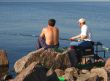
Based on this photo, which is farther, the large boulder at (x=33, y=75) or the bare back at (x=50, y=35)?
the bare back at (x=50, y=35)

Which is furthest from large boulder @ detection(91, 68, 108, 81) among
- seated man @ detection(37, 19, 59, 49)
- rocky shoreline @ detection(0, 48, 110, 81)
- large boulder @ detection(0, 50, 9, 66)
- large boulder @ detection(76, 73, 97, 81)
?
large boulder @ detection(0, 50, 9, 66)

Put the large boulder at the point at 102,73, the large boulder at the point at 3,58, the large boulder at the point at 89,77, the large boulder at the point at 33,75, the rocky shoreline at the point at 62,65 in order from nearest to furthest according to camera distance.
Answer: the large boulder at the point at 33,75 → the large boulder at the point at 89,77 → the large boulder at the point at 102,73 → the rocky shoreline at the point at 62,65 → the large boulder at the point at 3,58

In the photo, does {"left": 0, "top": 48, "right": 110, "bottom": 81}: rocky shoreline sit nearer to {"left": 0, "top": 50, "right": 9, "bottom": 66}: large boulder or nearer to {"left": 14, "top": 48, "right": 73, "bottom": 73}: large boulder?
{"left": 14, "top": 48, "right": 73, "bottom": 73}: large boulder

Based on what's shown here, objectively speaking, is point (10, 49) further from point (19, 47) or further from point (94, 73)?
point (94, 73)

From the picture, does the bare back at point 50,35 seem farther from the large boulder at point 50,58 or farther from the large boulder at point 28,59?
the large boulder at point 28,59

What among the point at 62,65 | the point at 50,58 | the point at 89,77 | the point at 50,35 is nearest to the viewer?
the point at 89,77

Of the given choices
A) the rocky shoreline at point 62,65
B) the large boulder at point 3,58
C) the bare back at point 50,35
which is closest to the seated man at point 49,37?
the bare back at point 50,35

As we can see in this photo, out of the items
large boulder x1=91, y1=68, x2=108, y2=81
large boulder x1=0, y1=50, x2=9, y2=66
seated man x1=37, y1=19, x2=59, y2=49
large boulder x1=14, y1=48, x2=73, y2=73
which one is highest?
seated man x1=37, y1=19, x2=59, y2=49

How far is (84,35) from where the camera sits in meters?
16.4

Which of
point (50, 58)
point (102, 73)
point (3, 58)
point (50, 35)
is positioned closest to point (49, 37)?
point (50, 35)

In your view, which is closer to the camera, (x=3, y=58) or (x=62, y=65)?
(x=62, y=65)

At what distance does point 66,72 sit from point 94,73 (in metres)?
1.08

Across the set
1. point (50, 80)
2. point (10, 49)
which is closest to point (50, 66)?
point (50, 80)

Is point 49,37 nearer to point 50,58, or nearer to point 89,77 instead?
point 50,58
